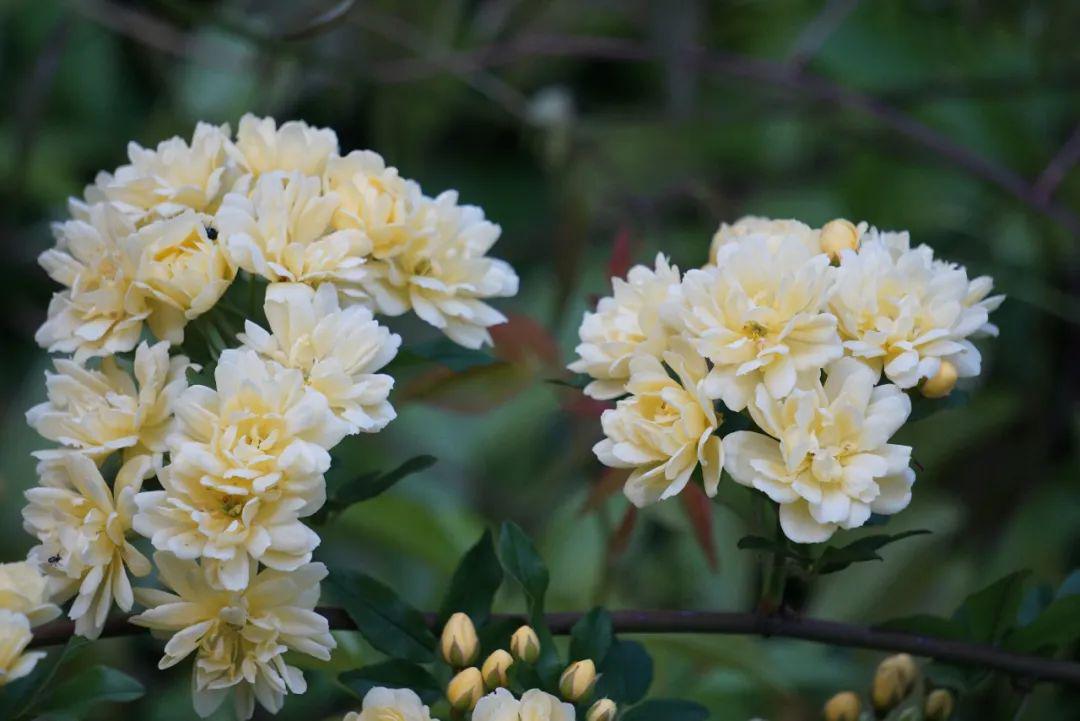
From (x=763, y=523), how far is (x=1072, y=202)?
1313 millimetres

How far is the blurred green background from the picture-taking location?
1403 millimetres

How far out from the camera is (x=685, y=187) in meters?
1.41

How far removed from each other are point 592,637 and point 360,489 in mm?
179

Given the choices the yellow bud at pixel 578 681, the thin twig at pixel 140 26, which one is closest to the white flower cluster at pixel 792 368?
the yellow bud at pixel 578 681

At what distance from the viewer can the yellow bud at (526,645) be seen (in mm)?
720

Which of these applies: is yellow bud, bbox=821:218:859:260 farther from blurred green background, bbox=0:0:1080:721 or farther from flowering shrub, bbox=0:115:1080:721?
blurred green background, bbox=0:0:1080:721

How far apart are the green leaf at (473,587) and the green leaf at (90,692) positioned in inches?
7.8

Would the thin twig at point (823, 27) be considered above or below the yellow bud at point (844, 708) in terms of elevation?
above

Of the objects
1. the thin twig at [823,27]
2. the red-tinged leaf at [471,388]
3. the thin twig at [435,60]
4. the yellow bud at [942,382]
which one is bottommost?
the yellow bud at [942,382]

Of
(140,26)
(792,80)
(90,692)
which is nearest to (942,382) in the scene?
(90,692)

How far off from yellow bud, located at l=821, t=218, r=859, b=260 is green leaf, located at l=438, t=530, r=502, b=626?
0.95 ft

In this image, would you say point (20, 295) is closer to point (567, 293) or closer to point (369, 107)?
point (369, 107)

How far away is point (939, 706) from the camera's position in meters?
0.81

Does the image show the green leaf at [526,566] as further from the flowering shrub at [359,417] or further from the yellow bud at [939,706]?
the yellow bud at [939,706]
